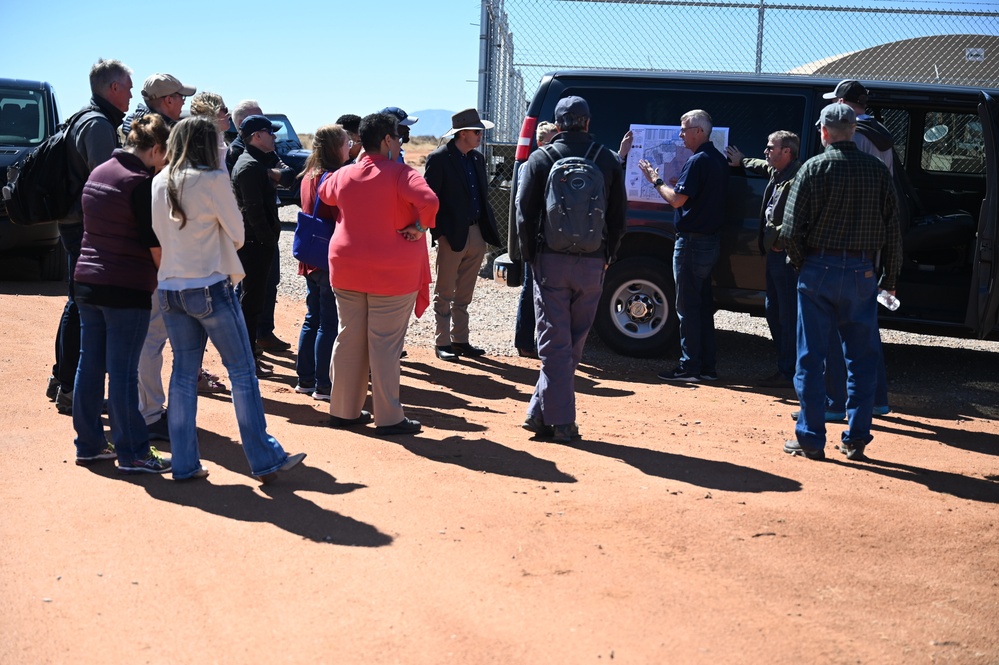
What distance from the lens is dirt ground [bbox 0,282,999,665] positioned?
12.4ft

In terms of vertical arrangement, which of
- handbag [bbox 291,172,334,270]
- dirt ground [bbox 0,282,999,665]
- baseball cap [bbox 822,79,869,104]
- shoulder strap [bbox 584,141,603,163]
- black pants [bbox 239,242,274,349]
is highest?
baseball cap [bbox 822,79,869,104]

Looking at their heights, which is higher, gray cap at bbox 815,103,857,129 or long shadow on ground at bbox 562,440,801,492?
gray cap at bbox 815,103,857,129

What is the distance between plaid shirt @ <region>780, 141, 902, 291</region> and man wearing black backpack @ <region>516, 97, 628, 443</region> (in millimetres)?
1040

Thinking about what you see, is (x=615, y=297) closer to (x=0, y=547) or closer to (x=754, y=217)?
(x=754, y=217)

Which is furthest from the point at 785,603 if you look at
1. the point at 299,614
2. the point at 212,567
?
the point at 212,567

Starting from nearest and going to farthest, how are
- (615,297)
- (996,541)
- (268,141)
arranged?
(996,541) < (268,141) < (615,297)

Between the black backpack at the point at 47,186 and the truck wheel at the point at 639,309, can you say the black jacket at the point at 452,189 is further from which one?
the black backpack at the point at 47,186

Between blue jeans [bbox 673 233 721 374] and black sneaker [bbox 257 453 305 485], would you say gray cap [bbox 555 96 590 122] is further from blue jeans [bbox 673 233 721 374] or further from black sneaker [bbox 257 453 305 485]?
black sneaker [bbox 257 453 305 485]

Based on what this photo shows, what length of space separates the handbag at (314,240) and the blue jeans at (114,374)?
1656 mm

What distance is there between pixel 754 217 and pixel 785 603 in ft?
15.6

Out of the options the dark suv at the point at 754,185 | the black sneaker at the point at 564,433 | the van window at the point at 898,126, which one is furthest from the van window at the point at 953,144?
the black sneaker at the point at 564,433

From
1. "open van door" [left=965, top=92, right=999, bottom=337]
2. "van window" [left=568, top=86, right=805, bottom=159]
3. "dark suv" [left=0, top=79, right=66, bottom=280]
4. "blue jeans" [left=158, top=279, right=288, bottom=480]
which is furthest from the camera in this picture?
"dark suv" [left=0, top=79, right=66, bottom=280]

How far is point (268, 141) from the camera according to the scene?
23.7ft

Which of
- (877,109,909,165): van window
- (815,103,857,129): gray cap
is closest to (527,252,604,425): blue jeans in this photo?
(815,103,857,129): gray cap
